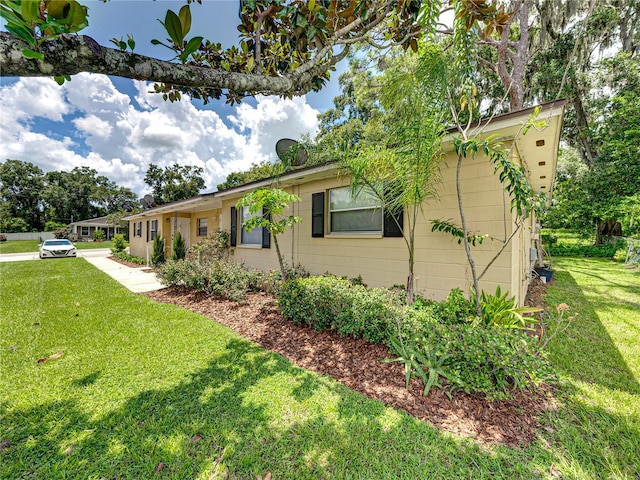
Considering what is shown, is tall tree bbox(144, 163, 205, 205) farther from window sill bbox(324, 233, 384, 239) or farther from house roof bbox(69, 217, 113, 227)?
window sill bbox(324, 233, 384, 239)

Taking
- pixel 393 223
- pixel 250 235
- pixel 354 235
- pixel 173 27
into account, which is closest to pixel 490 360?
pixel 393 223

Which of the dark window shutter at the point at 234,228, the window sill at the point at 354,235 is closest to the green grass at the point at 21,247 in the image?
the dark window shutter at the point at 234,228

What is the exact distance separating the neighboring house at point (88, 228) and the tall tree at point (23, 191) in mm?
7438

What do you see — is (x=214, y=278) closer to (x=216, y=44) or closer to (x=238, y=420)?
(x=238, y=420)

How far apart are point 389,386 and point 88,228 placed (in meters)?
51.0

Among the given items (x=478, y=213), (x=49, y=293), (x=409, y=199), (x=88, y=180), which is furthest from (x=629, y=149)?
(x=88, y=180)

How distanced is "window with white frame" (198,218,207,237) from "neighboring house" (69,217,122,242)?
34.4m

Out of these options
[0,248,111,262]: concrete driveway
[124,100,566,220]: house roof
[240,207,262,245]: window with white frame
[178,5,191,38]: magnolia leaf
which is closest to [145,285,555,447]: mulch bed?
[124,100,566,220]: house roof

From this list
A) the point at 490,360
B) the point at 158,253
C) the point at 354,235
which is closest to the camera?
the point at 490,360

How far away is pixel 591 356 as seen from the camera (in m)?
3.66

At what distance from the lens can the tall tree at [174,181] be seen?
36156 millimetres

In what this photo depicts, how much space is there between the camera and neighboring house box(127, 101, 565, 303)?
3854 millimetres

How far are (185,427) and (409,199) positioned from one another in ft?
12.2

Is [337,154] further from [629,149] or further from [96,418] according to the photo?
[629,149]
